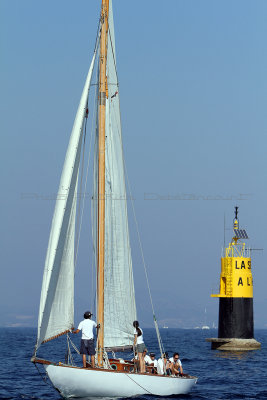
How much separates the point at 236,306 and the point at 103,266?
3153 cm

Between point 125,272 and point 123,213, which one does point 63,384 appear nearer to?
point 125,272

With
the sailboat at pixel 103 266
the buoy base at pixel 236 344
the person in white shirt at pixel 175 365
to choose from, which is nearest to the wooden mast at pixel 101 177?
the sailboat at pixel 103 266

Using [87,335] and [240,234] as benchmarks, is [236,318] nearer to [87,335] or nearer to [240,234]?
[240,234]

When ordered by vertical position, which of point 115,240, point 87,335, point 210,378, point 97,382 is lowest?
point 210,378

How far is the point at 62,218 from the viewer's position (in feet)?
88.3

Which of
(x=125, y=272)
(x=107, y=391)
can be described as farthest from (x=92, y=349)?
(x=125, y=272)

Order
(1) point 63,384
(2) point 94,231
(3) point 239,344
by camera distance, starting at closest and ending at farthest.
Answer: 1. (1) point 63,384
2. (2) point 94,231
3. (3) point 239,344

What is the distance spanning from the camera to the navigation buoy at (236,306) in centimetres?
5875

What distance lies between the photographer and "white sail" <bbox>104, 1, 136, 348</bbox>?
1163 inches

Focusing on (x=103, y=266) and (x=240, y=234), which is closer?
(x=103, y=266)

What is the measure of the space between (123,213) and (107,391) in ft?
23.7

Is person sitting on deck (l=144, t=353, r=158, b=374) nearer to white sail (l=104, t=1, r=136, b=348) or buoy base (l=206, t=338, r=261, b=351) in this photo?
white sail (l=104, t=1, r=136, b=348)

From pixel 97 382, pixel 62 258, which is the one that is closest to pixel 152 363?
pixel 97 382

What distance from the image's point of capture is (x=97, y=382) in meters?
26.4
